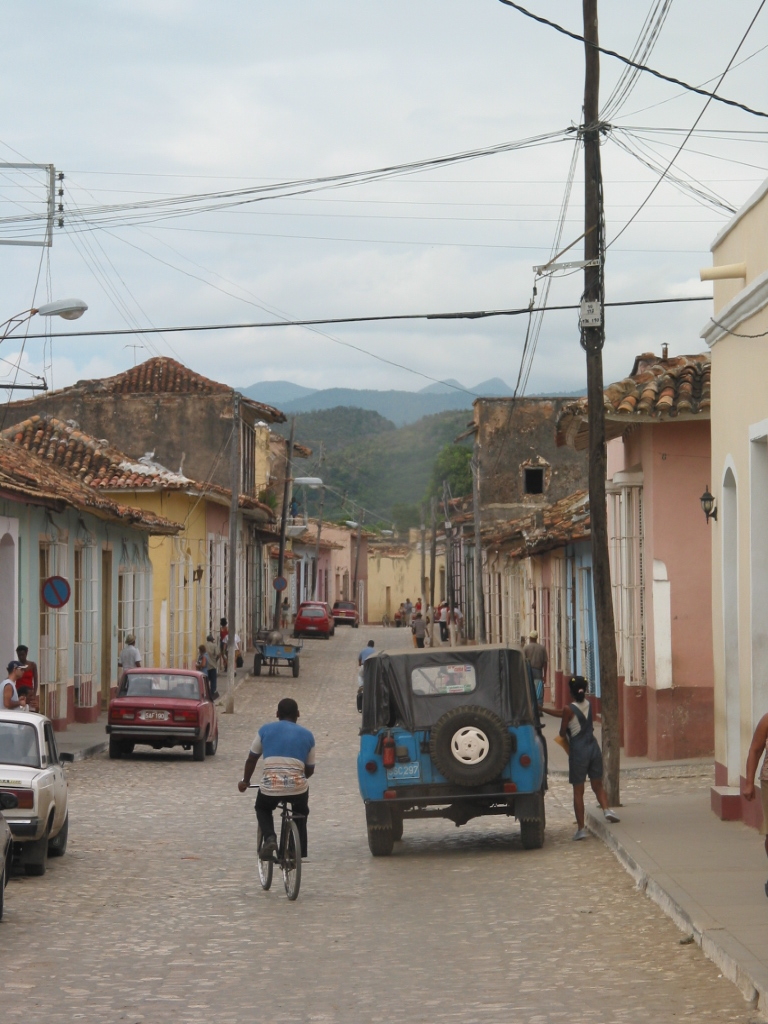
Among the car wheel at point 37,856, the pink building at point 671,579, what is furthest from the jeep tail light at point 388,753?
the pink building at point 671,579

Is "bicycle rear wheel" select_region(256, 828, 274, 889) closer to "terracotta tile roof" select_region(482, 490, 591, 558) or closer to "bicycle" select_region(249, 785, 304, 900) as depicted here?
"bicycle" select_region(249, 785, 304, 900)

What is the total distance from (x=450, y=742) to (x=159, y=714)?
10.5 meters

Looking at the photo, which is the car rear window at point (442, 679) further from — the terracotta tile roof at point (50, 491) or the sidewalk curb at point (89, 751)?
the sidewalk curb at point (89, 751)

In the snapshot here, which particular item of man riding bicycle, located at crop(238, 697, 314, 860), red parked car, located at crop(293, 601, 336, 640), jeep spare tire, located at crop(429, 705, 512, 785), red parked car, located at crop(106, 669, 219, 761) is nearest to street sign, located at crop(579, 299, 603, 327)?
jeep spare tire, located at crop(429, 705, 512, 785)

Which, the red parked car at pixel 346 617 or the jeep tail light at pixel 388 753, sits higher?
the red parked car at pixel 346 617

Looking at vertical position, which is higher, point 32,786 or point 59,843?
point 32,786

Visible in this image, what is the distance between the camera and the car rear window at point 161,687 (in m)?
23.2

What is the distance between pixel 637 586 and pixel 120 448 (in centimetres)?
3051

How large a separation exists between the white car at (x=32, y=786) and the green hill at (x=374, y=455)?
47.8 m

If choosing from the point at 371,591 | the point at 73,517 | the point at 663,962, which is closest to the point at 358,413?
the point at 371,591

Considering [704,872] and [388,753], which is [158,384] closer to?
[388,753]

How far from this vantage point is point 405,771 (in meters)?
13.2

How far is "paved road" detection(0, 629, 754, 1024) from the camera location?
291 inches

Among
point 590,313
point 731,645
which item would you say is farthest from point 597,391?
point 731,645
